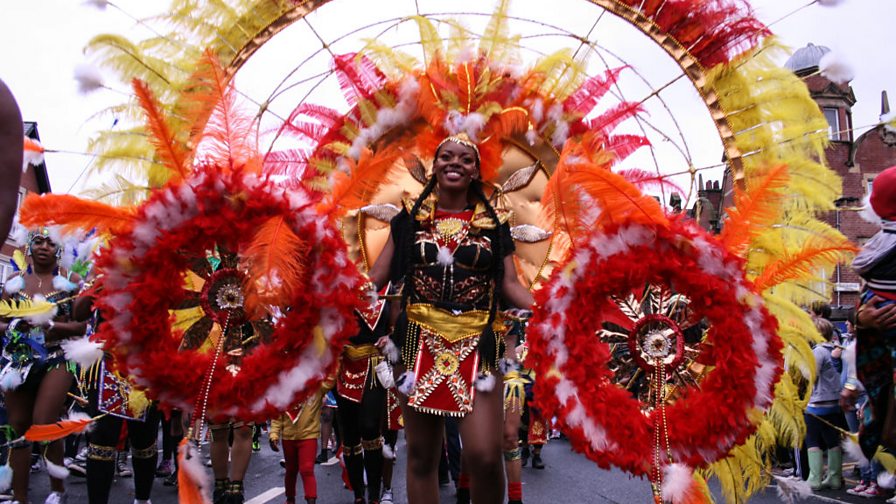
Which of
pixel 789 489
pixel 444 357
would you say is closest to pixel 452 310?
pixel 444 357

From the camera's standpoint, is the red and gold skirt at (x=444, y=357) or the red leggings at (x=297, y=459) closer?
the red and gold skirt at (x=444, y=357)

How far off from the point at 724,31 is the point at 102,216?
3.63 m

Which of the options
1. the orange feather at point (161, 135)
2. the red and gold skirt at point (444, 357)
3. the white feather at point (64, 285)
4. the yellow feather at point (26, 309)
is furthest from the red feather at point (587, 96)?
the white feather at point (64, 285)

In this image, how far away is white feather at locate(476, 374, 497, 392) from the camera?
12.0 ft

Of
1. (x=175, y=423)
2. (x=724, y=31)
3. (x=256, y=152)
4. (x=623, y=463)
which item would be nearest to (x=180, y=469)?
(x=256, y=152)

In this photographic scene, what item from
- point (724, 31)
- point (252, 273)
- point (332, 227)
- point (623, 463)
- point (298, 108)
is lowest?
point (623, 463)

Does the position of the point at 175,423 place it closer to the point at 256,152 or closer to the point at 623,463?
the point at 256,152

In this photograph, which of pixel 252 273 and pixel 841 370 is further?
pixel 841 370

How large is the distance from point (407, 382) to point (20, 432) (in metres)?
3.41

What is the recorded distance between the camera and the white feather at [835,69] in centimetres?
421

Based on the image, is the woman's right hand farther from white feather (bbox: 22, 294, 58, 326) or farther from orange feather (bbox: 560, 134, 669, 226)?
white feather (bbox: 22, 294, 58, 326)

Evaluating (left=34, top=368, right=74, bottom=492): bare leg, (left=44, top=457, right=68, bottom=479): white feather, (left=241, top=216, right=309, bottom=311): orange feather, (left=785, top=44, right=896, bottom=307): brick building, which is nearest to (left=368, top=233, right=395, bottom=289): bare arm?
(left=241, top=216, right=309, bottom=311): orange feather

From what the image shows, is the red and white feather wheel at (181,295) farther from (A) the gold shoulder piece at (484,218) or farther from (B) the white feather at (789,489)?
(B) the white feather at (789,489)

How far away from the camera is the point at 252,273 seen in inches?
131
